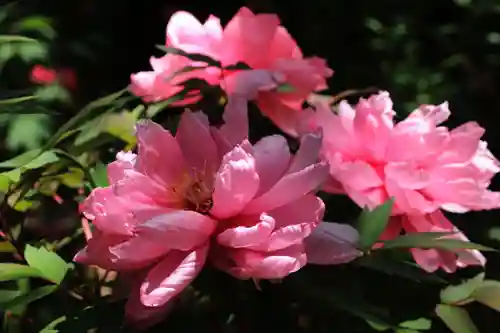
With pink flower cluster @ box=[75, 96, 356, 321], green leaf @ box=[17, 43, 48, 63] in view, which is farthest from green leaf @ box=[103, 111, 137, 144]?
green leaf @ box=[17, 43, 48, 63]

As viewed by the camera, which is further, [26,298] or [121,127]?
[121,127]

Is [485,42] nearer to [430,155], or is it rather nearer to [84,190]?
[430,155]

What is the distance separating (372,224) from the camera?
57 centimetres

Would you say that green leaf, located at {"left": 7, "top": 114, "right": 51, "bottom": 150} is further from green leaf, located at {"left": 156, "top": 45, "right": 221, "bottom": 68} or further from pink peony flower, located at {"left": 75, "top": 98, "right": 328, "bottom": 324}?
pink peony flower, located at {"left": 75, "top": 98, "right": 328, "bottom": 324}

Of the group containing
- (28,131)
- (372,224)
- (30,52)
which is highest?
Result: (372,224)

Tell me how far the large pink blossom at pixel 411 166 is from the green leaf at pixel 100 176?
160 millimetres

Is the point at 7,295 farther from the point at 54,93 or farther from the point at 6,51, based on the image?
the point at 54,93

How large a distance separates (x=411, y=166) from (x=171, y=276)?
0.21 metres

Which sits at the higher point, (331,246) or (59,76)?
(331,246)

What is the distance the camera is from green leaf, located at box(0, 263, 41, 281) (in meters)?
0.56

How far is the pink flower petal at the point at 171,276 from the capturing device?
0.53 meters

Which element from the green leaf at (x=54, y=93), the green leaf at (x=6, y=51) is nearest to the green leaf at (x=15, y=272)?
the green leaf at (x=6, y=51)

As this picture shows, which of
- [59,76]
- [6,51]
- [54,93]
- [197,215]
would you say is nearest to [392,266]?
[197,215]

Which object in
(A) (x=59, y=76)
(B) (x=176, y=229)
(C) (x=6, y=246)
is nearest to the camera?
(B) (x=176, y=229)
